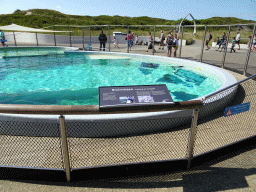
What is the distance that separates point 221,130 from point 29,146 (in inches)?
137

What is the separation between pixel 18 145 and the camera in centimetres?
343

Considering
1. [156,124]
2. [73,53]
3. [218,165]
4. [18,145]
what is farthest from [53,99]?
[73,53]

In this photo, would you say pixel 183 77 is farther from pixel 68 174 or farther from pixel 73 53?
pixel 73 53

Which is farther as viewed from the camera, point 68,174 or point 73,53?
point 73,53

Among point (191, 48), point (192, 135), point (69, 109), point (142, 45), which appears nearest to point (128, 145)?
point (192, 135)

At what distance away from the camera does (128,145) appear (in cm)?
344

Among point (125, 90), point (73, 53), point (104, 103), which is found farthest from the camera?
point (73, 53)

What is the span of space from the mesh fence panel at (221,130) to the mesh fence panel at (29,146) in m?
2.16

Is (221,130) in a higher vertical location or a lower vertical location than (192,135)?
lower

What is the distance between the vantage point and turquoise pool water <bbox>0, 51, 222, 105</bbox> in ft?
24.6

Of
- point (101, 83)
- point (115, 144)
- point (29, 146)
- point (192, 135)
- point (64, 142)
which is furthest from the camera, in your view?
Answer: point (101, 83)

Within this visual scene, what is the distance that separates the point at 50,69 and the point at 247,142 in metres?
10.9

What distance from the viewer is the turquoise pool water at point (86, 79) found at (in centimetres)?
751

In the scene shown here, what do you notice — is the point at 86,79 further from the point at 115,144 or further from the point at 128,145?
the point at 128,145
